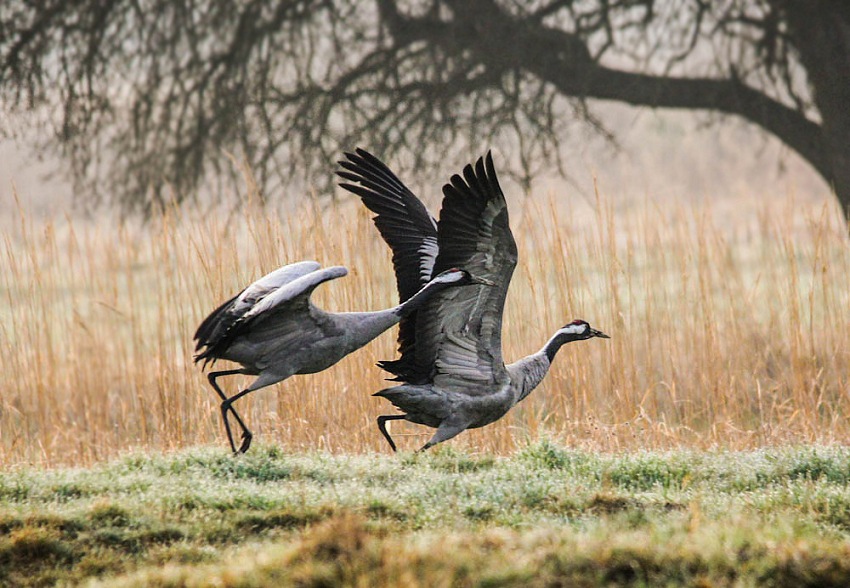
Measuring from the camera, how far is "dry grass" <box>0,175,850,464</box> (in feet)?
22.2

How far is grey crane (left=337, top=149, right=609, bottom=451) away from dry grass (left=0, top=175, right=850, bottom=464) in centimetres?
109

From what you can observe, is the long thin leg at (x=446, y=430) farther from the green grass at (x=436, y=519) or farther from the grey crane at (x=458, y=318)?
the green grass at (x=436, y=519)

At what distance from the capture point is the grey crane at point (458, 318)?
4.85 m

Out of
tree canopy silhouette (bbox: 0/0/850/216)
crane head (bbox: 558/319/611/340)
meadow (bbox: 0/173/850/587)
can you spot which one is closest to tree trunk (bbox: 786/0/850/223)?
tree canopy silhouette (bbox: 0/0/850/216)

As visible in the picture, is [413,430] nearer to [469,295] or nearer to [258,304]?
[469,295]

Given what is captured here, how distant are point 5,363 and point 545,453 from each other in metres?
3.85

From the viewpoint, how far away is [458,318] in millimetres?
5133

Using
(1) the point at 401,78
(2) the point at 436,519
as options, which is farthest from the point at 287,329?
(1) the point at 401,78

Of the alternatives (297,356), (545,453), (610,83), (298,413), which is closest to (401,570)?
(297,356)

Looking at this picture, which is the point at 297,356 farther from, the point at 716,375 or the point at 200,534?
the point at 716,375

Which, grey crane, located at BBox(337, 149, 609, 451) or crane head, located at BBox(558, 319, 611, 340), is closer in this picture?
grey crane, located at BBox(337, 149, 609, 451)

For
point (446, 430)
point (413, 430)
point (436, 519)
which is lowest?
point (436, 519)

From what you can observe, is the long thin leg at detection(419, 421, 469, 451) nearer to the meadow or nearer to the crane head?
the meadow

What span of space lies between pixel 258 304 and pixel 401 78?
6.69 meters
